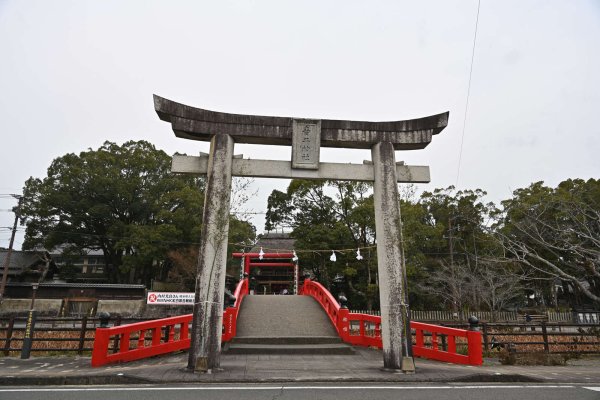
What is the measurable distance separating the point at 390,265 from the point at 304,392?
129 inches

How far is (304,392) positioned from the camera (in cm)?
546


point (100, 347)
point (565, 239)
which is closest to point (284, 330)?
point (100, 347)

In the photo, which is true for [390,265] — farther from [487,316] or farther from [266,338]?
[487,316]

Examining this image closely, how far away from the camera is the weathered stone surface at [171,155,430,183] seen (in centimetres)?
822

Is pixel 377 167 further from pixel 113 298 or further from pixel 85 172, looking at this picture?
pixel 85 172

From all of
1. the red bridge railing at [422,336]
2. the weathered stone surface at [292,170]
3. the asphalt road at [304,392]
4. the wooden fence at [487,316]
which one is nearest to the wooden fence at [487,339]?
the red bridge railing at [422,336]

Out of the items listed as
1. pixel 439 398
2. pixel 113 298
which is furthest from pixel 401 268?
pixel 113 298

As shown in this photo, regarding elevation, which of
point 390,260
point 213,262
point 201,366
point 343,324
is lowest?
point 201,366

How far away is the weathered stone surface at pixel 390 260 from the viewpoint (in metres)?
7.39

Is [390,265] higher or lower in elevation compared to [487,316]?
higher

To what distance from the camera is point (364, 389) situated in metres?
5.77

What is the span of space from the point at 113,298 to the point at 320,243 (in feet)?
47.5

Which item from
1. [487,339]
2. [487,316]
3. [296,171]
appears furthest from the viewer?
[487,316]

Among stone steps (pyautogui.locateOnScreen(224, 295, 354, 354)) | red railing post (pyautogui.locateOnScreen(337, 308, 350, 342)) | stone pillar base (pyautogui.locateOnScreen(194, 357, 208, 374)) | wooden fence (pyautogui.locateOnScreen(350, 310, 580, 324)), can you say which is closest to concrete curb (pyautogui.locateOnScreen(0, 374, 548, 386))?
stone pillar base (pyautogui.locateOnScreen(194, 357, 208, 374))
